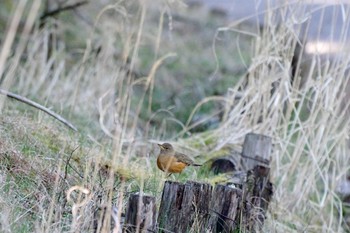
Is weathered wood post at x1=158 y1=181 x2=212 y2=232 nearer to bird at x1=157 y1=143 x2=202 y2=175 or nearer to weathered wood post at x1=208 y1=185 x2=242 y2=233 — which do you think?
weathered wood post at x1=208 y1=185 x2=242 y2=233

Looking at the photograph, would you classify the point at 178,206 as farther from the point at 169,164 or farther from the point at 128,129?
the point at 128,129

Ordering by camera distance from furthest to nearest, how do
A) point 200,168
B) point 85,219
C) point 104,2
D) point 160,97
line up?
point 104,2 < point 160,97 < point 200,168 < point 85,219

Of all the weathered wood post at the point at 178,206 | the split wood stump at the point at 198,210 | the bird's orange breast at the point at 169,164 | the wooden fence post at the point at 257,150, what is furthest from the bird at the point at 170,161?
the wooden fence post at the point at 257,150

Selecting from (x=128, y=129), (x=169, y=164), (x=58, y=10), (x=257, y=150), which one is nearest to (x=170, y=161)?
(x=169, y=164)

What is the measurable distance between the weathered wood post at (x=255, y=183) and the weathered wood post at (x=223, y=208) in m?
0.09

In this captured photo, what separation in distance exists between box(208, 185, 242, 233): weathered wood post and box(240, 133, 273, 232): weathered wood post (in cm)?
9

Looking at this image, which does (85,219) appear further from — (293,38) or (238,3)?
(238,3)

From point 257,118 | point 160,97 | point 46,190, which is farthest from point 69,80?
point 46,190

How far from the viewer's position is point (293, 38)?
6.00 meters

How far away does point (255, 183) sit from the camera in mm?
4883

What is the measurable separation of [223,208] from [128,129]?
10.7ft

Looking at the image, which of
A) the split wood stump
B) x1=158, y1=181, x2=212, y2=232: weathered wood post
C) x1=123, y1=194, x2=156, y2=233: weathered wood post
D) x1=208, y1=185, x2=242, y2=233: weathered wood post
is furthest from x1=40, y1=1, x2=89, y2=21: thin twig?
x1=123, y1=194, x2=156, y2=233: weathered wood post

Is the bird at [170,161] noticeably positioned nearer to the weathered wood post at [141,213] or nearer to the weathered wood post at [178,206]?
the weathered wood post at [178,206]

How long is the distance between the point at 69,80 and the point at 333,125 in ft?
8.57
